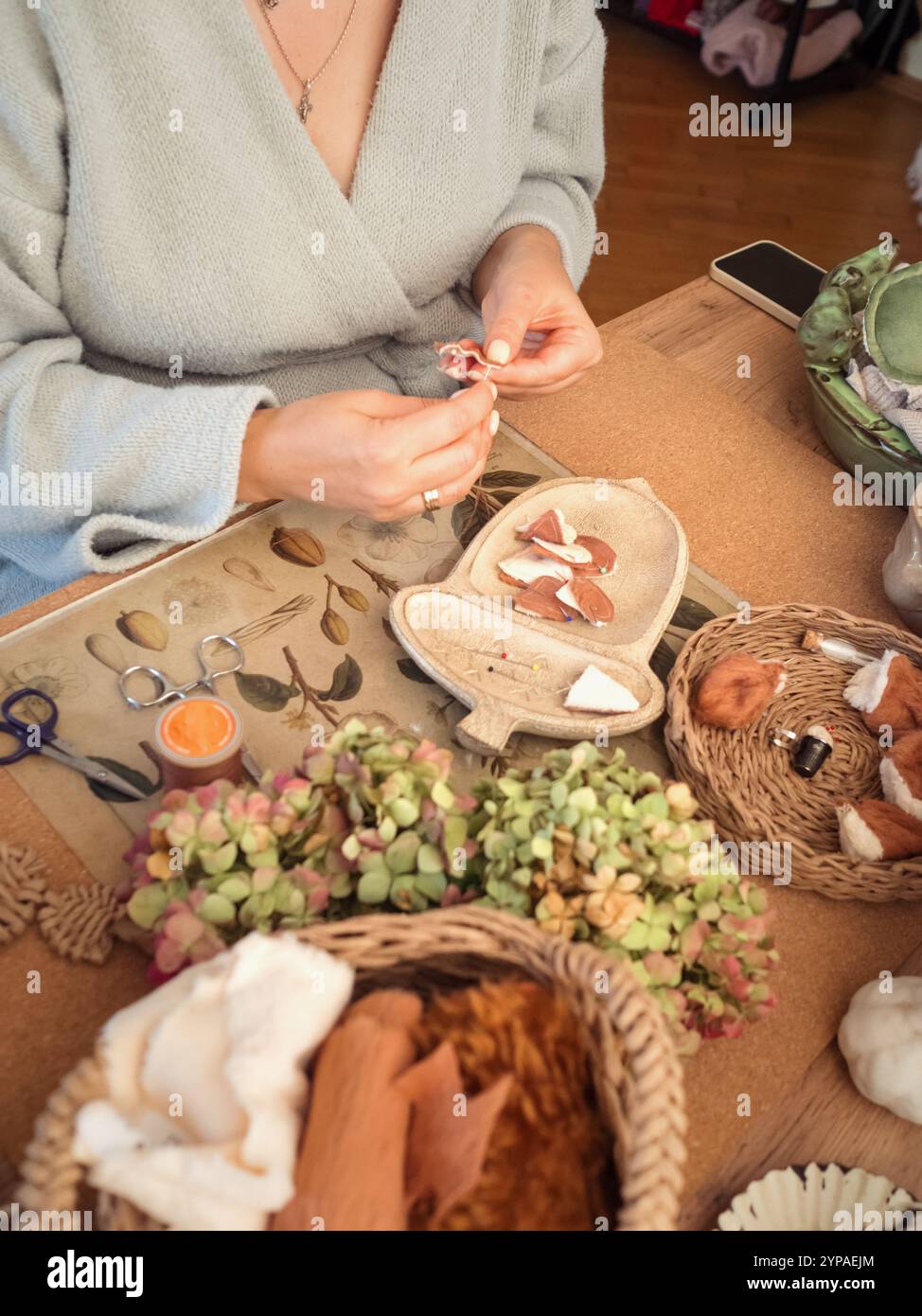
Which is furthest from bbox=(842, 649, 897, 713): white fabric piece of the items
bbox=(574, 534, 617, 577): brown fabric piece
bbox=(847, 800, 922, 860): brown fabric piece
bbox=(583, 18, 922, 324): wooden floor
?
bbox=(583, 18, 922, 324): wooden floor

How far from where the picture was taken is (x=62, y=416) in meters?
0.91

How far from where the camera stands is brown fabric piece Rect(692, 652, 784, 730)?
0.93m

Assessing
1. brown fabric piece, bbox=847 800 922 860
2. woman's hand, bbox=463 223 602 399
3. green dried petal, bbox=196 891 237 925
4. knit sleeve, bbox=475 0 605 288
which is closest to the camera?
green dried petal, bbox=196 891 237 925

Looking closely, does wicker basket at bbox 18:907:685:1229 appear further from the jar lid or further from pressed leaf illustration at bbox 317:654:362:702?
pressed leaf illustration at bbox 317:654:362:702

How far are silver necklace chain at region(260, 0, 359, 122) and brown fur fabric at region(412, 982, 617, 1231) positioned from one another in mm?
917

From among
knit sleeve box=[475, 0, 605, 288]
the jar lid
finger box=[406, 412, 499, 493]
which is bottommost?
the jar lid

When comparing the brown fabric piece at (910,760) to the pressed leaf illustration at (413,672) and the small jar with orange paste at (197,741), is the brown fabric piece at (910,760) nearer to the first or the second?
the pressed leaf illustration at (413,672)

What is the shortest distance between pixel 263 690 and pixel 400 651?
143 mm

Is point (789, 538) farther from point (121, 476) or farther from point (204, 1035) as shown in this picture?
point (204, 1035)

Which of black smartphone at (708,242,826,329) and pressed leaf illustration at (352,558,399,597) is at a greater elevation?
black smartphone at (708,242,826,329)

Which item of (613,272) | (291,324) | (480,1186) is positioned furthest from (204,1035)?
(613,272)

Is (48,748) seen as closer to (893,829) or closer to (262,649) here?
(262,649)

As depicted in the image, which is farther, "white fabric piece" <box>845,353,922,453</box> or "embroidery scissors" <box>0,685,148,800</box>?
"white fabric piece" <box>845,353,922,453</box>

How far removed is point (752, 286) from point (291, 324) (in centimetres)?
80
